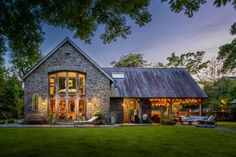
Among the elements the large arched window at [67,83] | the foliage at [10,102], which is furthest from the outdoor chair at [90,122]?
the foliage at [10,102]

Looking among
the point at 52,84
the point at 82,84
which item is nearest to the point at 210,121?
the point at 82,84

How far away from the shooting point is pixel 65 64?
934 inches

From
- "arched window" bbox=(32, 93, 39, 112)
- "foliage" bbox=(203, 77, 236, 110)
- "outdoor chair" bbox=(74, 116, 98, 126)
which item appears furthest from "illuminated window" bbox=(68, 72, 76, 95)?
"foliage" bbox=(203, 77, 236, 110)

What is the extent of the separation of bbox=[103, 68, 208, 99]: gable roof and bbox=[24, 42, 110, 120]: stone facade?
171cm

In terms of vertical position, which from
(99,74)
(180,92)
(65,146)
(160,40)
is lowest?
(65,146)

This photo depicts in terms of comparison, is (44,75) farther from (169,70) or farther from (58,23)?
(58,23)

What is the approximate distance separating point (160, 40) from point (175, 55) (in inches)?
560

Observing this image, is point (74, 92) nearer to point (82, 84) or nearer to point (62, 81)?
point (82, 84)

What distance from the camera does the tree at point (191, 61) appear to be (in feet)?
142

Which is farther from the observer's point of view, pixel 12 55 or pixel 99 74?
pixel 99 74

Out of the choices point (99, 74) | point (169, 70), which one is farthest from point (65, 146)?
point (169, 70)

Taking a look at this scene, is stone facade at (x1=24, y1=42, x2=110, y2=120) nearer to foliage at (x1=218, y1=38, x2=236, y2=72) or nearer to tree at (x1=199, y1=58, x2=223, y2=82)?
foliage at (x1=218, y1=38, x2=236, y2=72)

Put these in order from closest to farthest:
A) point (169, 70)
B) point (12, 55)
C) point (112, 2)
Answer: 1. point (112, 2)
2. point (12, 55)
3. point (169, 70)

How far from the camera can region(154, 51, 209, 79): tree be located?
4322 cm
